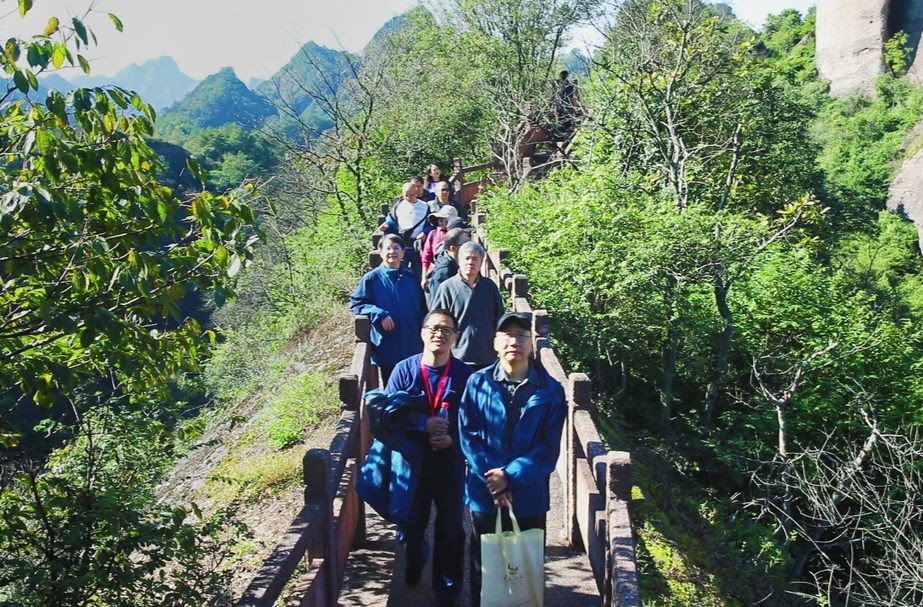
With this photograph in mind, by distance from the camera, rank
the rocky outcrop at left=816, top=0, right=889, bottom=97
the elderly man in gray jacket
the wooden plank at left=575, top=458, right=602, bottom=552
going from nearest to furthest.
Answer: the wooden plank at left=575, top=458, right=602, bottom=552, the elderly man in gray jacket, the rocky outcrop at left=816, top=0, right=889, bottom=97

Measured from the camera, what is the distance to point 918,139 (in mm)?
34625

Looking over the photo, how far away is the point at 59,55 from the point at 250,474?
5.13 m

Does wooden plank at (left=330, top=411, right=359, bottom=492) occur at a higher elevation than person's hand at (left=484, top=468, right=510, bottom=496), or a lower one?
higher

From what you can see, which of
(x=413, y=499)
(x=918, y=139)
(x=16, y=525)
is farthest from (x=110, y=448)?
(x=918, y=139)

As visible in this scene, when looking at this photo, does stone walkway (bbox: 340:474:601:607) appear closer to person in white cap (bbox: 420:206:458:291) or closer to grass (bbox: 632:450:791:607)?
grass (bbox: 632:450:791:607)

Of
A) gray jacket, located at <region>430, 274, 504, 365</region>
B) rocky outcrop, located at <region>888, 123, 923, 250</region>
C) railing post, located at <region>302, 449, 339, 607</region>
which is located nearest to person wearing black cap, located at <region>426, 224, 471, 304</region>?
gray jacket, located at <region>430, 274, 504, 365</region>

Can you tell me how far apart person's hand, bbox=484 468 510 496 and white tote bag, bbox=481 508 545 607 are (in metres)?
0.16

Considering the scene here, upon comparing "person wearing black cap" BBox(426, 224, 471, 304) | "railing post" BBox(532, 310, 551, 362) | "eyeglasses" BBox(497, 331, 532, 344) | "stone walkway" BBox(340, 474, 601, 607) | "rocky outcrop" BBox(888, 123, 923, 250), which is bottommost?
"stone walkway" BBox(340, 474, 601, 607)

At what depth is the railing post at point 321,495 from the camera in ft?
12.4

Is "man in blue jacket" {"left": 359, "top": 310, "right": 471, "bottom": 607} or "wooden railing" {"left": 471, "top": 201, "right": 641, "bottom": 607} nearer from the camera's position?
"wooden railing" {"left": 471, "top": 201, "right": 641, "bottom": 607}

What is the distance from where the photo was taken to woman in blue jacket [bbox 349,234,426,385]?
653cm

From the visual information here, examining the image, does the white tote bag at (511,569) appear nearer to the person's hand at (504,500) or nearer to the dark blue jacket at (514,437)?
the person's hand at (504,500)

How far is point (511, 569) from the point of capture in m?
3.64

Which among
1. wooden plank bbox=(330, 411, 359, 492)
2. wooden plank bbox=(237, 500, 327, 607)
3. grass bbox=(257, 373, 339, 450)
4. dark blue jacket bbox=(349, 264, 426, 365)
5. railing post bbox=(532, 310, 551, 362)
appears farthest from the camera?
grass bbox=(257, 373, 339, 450)
